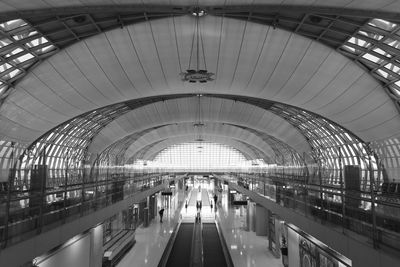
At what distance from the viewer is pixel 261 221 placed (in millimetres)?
31156

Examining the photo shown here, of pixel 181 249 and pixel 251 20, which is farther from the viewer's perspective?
pixel 181 249

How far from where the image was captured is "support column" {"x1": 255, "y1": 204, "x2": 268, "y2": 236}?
101 feet

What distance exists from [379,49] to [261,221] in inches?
673

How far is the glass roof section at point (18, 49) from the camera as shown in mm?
24312

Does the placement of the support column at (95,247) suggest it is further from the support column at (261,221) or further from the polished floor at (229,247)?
the support column at (261,221)

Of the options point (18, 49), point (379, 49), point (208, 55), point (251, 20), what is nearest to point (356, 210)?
point (251, 20)

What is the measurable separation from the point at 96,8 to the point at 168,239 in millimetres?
18304

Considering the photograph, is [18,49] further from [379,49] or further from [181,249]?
[379,49]

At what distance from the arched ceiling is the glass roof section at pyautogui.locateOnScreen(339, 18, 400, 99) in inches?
35.2

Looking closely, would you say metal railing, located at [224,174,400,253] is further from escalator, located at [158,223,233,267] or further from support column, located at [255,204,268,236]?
support column, located at [255,204,268,236]

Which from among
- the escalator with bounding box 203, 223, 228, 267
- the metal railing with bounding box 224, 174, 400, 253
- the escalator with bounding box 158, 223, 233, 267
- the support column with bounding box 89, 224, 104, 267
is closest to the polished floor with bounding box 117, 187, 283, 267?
the escalator with bounding box 158, 223, 233, 267

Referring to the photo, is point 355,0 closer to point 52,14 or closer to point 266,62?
point 266,62

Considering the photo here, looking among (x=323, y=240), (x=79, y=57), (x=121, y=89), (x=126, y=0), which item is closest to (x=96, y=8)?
(x=126, y=0)

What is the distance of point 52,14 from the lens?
22.9m
